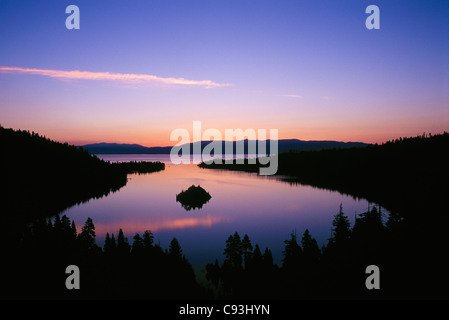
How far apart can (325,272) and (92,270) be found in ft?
59.3

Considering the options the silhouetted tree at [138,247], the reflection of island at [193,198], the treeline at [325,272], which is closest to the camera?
the treeline at [325,272]

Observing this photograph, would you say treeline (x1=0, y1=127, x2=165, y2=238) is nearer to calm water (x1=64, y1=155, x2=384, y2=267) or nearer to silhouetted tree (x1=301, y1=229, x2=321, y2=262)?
calm water (x1=64, y1=155, x2=384, y2=267)

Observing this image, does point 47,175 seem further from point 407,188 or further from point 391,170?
point 391,170

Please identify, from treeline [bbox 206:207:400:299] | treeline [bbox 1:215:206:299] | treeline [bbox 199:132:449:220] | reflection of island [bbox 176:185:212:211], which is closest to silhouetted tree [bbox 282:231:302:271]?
treeline [bbox 206:207:400:299]

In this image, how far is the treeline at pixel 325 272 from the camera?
18.2m

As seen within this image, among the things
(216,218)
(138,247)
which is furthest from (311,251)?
(216,218)

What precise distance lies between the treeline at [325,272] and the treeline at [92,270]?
3.12 meters

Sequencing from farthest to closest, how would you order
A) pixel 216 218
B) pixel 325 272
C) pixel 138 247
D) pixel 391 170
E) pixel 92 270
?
pixel 391 170
pixel 216 218
pixel 138 247
pixel 92 270
pixel 325 272

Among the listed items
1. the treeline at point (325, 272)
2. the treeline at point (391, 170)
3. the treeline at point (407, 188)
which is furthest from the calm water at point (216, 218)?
the treeline at point (391, 170)

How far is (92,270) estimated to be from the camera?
21.3 m

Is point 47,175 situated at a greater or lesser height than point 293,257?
lesser

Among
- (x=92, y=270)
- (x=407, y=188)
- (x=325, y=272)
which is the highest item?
(x=325, y=272)

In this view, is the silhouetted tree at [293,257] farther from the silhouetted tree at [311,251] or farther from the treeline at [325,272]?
the silhouetted tree at [311,251]

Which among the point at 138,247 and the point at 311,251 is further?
the point at 138,247
